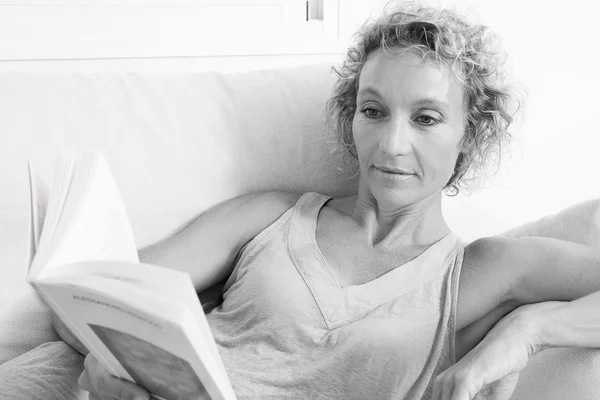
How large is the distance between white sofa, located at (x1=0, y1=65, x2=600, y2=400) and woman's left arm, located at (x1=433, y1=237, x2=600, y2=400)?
0.25 ft

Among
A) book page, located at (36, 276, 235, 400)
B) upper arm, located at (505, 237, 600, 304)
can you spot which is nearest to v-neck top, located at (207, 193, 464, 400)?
upper arm, located at (505, 237, 600, 304)

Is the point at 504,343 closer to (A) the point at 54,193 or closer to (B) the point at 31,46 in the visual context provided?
(A) the point at 54,193

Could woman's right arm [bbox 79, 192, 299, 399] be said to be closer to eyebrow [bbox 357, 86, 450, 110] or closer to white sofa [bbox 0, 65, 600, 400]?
white sofa [bbox 0, 65, 600, 400]

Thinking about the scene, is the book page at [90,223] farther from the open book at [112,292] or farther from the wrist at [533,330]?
the wrist at [533,330]

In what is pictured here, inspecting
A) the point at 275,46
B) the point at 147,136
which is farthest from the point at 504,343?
the point at 275,46

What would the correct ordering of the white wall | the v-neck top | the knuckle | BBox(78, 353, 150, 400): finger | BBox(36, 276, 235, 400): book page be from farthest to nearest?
the white wall → the v-neck top → the knuckle → BBox(78, 353, 150, 400): finger → BBox(36, 276, 235, 400): book page

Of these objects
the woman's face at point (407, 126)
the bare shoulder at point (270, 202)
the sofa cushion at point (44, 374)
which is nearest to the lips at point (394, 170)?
the woman's face at point (407, 126)

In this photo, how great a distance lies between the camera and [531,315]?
3.59ft

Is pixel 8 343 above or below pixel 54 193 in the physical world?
below

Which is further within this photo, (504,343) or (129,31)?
(129,31)

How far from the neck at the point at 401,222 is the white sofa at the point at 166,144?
16 centimetres

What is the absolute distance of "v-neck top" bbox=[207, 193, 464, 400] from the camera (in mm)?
1179

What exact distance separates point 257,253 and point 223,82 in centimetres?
40

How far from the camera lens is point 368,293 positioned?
4.02 ft
